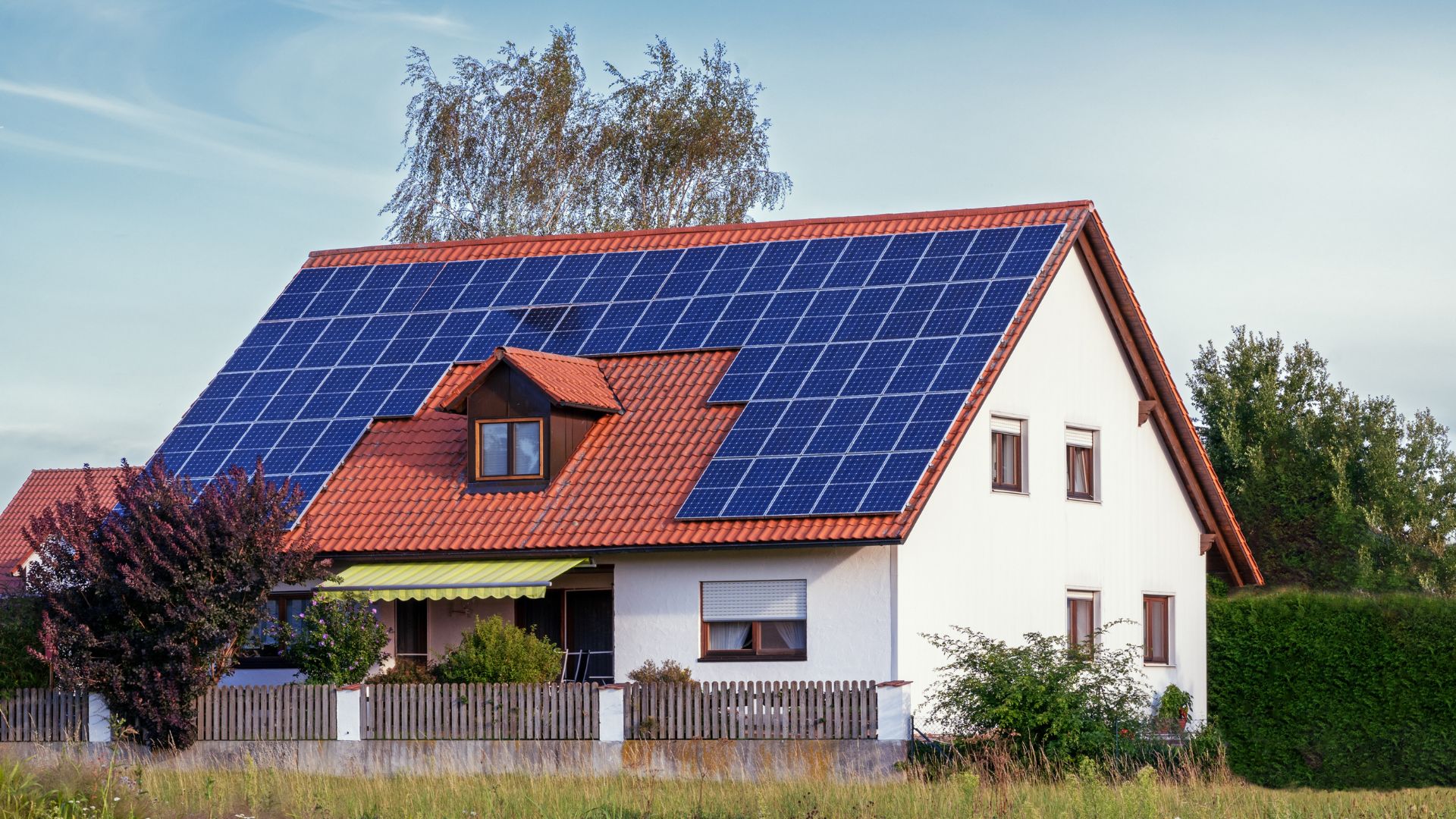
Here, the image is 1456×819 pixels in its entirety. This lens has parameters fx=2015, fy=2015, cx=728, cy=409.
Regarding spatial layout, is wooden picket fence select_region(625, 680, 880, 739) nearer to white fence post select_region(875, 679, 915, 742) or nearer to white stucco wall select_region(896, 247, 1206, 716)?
white fence post select_region(875, 679, 915, 742)

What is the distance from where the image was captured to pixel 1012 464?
29406 mm

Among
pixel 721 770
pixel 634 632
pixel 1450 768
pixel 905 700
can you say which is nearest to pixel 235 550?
pixel 634 632

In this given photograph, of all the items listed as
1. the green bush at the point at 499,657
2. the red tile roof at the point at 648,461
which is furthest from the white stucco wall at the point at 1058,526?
the green bush at the point at 499,657

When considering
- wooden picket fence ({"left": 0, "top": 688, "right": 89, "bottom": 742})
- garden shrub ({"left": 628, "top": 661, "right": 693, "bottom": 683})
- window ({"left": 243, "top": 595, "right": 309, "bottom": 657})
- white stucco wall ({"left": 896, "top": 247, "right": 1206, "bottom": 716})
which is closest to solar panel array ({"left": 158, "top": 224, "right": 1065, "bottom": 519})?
white stucco wall ({"left": 896, "top": 247, "right": 1206, "bottom": 716})

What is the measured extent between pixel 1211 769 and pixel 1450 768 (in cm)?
827

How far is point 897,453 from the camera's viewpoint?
26.3 meters

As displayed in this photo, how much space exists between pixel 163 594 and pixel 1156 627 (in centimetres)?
1567

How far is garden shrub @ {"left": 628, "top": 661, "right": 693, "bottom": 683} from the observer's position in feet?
86.8

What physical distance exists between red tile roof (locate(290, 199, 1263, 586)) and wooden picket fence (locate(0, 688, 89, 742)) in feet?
13.5

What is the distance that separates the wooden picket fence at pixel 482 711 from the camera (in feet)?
82.4

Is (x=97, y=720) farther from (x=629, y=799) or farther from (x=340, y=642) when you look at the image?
(x=629, y=799)

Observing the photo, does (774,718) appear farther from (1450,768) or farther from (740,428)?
(1450,768)

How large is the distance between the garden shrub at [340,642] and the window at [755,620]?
4589 millimetres

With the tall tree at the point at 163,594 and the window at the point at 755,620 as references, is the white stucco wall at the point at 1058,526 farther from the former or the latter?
the tall tree at the point at 163,594
